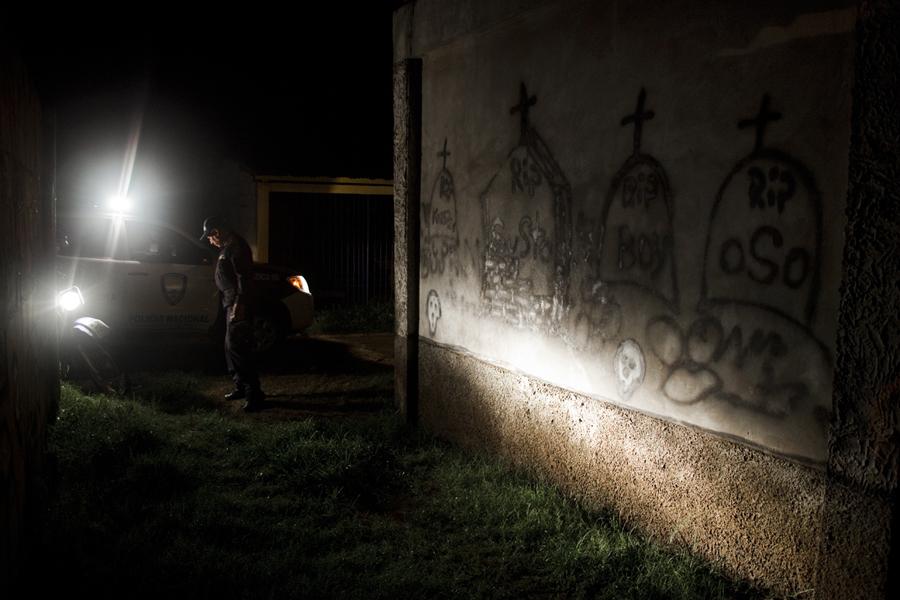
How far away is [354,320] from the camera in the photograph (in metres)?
12.1

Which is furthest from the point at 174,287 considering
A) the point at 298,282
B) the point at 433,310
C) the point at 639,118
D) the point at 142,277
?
the point at 639,118

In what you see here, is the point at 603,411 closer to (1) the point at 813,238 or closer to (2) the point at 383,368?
(1) the point at 813,238

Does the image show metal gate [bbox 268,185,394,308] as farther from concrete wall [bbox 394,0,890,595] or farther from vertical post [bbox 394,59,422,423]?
concrete wall [bbox 394,0,890,595]

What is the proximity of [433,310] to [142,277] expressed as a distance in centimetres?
421

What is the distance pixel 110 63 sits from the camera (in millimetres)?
4383

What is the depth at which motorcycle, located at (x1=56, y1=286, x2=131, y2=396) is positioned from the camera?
695 centimetres

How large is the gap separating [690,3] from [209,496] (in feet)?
12.8

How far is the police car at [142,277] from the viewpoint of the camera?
8.39m

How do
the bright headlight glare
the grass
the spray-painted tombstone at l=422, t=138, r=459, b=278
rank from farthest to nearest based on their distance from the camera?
the bright headlight glare → the spray-painted tombstone at l=422, t=138, r=459, b=278 → the grass

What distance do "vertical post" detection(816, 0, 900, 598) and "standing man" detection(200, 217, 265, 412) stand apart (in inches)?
211

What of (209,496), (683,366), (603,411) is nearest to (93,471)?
(209,496)

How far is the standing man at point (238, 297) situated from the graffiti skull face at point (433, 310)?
6.19 feet

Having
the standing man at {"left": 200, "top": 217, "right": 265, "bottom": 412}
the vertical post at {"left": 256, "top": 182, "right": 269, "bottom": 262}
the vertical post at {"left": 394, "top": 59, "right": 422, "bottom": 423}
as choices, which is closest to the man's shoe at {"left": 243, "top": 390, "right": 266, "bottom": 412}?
the standing man at {"left": 200, "top": 217, "right": 265, "bottom": 412}

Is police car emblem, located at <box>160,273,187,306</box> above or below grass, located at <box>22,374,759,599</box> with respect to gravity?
above
